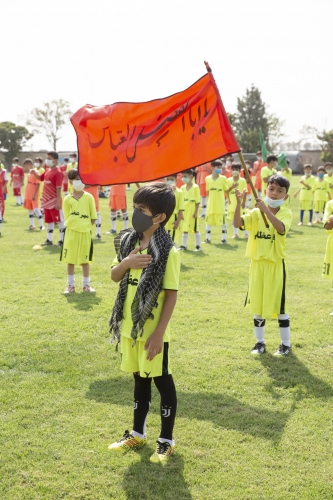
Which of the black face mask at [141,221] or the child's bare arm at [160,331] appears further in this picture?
the child's bare arm at [160,331]

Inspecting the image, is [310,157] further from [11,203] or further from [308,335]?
[308,335]

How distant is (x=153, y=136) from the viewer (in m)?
4.90

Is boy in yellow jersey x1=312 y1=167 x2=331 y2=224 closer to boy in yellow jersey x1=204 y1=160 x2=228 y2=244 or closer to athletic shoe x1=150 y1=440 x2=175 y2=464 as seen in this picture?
boy in yellow jersey x1=204 y1=160 x2=228 y2=244

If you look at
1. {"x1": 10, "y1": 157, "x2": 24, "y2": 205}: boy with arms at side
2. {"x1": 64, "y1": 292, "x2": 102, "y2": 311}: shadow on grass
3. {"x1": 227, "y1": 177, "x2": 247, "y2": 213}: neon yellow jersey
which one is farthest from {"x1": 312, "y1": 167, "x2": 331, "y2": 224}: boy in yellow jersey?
{"x1": 10, "y1": 157, "x2": 24, "y2": 205}: boy with arms at side

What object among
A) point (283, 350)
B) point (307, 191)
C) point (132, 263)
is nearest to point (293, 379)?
point (283, 350)

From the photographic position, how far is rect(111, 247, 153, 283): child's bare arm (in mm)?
3426

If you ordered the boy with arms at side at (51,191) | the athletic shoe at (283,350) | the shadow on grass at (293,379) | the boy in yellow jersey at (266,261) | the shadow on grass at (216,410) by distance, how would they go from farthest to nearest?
the boy with arms at side at (51,191), the athletic shoe at (283,350), the boy in yellow jersey at (266,261), the shadow on grass at (293,379), the shadow on grass at (216,410)

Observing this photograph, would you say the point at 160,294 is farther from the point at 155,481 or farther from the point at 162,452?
the point at 155,481

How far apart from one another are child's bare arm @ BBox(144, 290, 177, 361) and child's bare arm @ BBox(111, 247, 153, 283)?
29 cm

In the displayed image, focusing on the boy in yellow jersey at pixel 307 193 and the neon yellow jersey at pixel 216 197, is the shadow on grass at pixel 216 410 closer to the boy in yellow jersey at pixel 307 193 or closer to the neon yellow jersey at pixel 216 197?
the neon yellow jersey at pixel 216 197

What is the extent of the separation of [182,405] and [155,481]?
1.12 meters

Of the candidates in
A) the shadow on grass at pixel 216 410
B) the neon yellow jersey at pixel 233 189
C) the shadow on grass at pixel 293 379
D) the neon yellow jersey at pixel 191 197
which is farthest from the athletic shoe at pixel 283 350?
the neon yellow jersey at pixel 233 189

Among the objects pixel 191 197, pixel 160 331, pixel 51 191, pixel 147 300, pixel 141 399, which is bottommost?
pixel 141 399

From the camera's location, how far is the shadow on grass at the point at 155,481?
Answer: 11.0 feet
